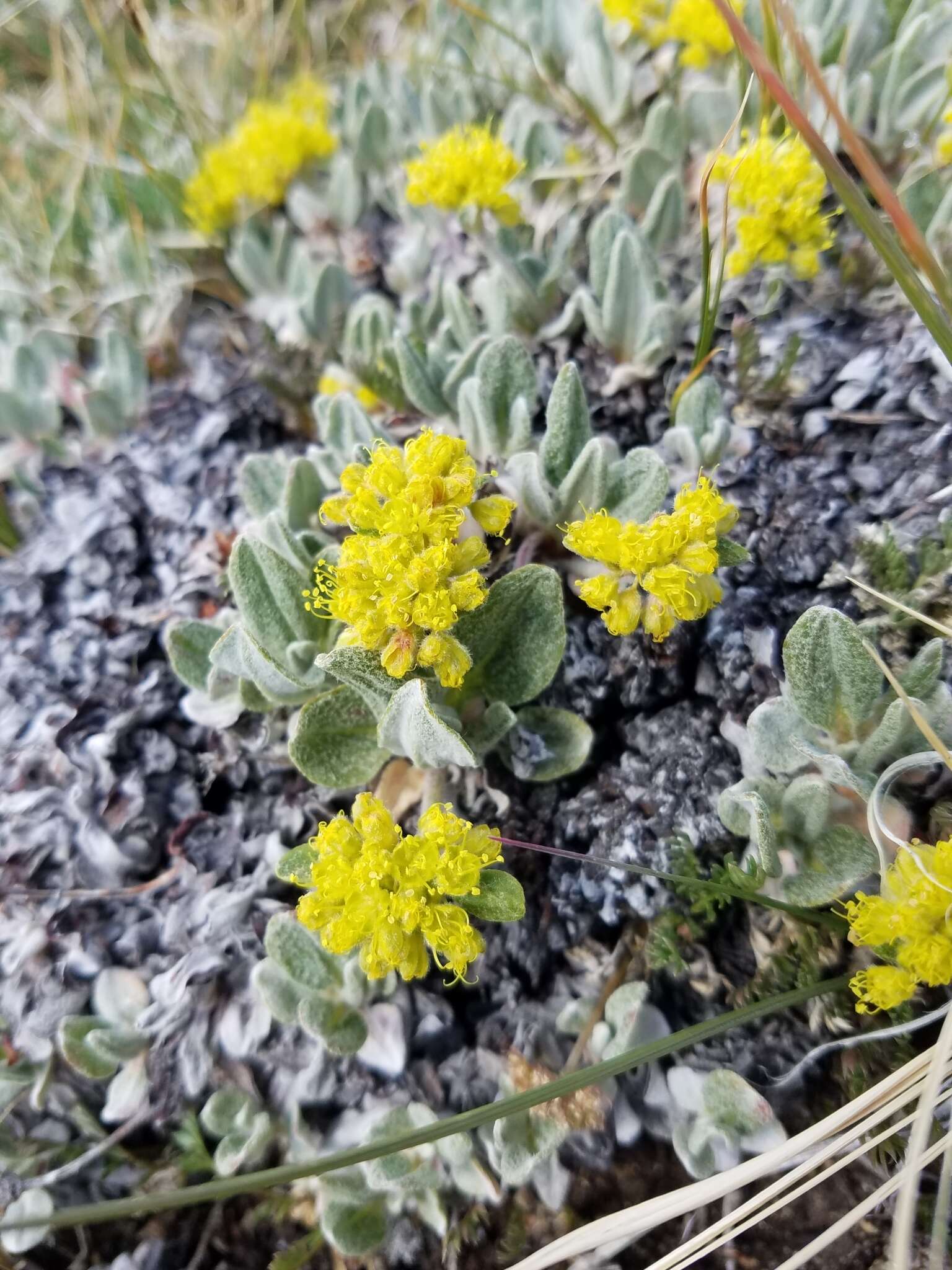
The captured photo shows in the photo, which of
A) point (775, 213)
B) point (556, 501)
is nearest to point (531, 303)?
point (775, 213)

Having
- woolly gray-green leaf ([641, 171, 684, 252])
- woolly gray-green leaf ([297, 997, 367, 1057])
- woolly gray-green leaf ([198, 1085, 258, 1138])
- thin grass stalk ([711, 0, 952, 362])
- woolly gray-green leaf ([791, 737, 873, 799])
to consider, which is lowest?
woolly gray-green leaf ([198, 1085, 258, 1138])

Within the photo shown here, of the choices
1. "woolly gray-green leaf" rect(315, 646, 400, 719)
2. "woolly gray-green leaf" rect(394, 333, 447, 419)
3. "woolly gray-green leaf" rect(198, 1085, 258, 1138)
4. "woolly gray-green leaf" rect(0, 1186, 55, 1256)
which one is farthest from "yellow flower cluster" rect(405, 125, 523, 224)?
"woolly gray-green leaf" rect(0, 1186, 55, 1256)

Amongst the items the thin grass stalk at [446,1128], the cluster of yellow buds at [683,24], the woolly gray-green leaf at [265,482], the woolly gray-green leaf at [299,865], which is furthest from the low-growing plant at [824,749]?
the cluster of yellow buds at [683,24]

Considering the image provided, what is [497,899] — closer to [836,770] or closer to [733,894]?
[733,894]

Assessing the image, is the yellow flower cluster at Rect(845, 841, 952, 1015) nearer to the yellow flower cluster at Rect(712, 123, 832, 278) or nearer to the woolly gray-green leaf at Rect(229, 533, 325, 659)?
the woolly gray-green leaf at Rect(229, 533, 325, 659)

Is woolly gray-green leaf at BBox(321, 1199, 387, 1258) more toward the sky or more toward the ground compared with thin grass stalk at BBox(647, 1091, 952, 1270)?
more toward the ground

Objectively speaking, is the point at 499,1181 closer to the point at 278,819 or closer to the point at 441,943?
the point at 441,943

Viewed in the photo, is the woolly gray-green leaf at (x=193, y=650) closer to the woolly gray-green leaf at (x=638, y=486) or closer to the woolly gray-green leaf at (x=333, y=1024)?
the woolly gray-green leaf at (x=333, y=1024)

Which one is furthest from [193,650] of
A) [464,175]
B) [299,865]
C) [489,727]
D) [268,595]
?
[464,175]
